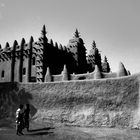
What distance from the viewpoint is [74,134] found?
16391 mm

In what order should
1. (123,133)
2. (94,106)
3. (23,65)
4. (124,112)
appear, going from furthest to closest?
(23,65) < (94,106) < (124,112) < (123,133)

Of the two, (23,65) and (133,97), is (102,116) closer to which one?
(133,97)

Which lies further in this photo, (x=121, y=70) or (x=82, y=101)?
(x=121, y=70)

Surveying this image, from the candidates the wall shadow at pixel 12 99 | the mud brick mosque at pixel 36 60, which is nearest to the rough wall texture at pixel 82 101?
the wall shadow at pixel 12 99

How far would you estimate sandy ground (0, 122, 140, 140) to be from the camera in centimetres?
1527

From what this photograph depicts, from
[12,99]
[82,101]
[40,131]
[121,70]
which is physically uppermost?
Result: [121,70]

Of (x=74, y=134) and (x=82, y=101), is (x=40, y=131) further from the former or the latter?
(x=82, y=101)

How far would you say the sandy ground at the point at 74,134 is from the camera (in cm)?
1527

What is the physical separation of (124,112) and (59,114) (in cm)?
609

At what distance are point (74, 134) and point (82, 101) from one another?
4902 millimetres

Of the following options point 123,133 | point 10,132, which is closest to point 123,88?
point 123,133

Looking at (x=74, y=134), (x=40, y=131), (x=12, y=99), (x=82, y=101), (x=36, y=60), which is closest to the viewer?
(x=74, y=134)

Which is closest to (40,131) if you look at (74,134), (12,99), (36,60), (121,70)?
(74,134)

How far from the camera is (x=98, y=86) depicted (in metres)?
20.8
